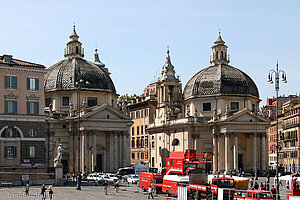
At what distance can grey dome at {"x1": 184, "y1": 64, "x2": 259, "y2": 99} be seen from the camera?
92.6m

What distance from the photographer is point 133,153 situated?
115 m

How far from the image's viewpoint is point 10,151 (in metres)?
64.3

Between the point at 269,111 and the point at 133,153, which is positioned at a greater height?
the point at 269,111

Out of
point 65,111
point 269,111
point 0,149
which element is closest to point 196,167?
point 0,149

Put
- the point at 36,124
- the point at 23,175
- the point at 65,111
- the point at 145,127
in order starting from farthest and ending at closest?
the point at 145,127, the point at 65,111, the point at 36,124, the point at 23,175

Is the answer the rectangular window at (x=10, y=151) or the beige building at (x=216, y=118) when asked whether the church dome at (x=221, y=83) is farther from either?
the rectangular window at (x=10, y=151)

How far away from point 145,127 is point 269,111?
40.0m

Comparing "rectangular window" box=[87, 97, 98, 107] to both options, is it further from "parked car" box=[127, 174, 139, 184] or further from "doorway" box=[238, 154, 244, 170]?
"doorway" box=[238, 154, 244, 170]

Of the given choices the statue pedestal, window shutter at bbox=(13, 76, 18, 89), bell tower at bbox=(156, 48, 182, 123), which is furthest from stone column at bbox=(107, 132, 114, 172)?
window shutter at bbox=(13, 76, 18, 89)

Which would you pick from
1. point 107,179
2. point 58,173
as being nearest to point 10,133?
point 58,173

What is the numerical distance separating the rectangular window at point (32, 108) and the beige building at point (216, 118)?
31377 millimetres

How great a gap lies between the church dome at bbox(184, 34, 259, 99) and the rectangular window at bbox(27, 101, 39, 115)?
3443 centimetres

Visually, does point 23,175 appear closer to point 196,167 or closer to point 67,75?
point 196,167

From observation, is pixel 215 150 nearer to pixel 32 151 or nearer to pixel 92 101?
pixel 92 101
